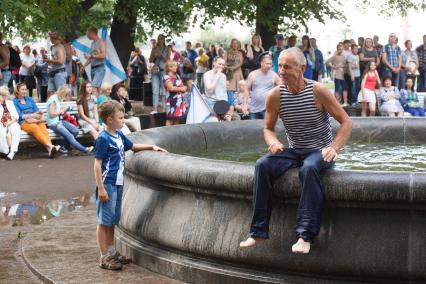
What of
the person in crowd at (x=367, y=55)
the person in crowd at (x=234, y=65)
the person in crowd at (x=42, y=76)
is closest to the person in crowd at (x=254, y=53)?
the person in crowd at (x=234, y=65)

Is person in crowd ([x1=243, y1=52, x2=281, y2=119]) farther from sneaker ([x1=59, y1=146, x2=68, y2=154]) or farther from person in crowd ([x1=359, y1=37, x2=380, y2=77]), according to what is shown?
person in crowd ([x1=359, y1=37, x2=380, y2=77])

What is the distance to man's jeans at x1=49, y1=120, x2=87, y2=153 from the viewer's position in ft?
51.7

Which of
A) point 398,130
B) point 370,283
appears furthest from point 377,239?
point 398,130

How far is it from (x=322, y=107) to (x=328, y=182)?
56 cm

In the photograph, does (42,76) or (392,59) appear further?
(42,76)

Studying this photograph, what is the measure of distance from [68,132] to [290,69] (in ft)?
33.7

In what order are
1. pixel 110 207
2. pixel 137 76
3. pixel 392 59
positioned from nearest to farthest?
pixel 110 207 < pixel 392 59 < pixel 137 76

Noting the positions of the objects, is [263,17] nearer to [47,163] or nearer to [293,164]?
[47,163]

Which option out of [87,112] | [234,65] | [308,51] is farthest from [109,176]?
[308,51]

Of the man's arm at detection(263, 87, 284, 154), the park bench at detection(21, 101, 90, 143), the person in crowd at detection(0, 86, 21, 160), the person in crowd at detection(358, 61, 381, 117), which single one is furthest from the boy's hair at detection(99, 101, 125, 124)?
the person in crowd at detection(358, 61, 381, 117)

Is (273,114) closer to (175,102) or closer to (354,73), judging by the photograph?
(175,102)

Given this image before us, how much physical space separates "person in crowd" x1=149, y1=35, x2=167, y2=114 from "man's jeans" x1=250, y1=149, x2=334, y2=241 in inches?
605

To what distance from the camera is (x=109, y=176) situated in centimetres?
698

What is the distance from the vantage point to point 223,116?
15.3 meters
